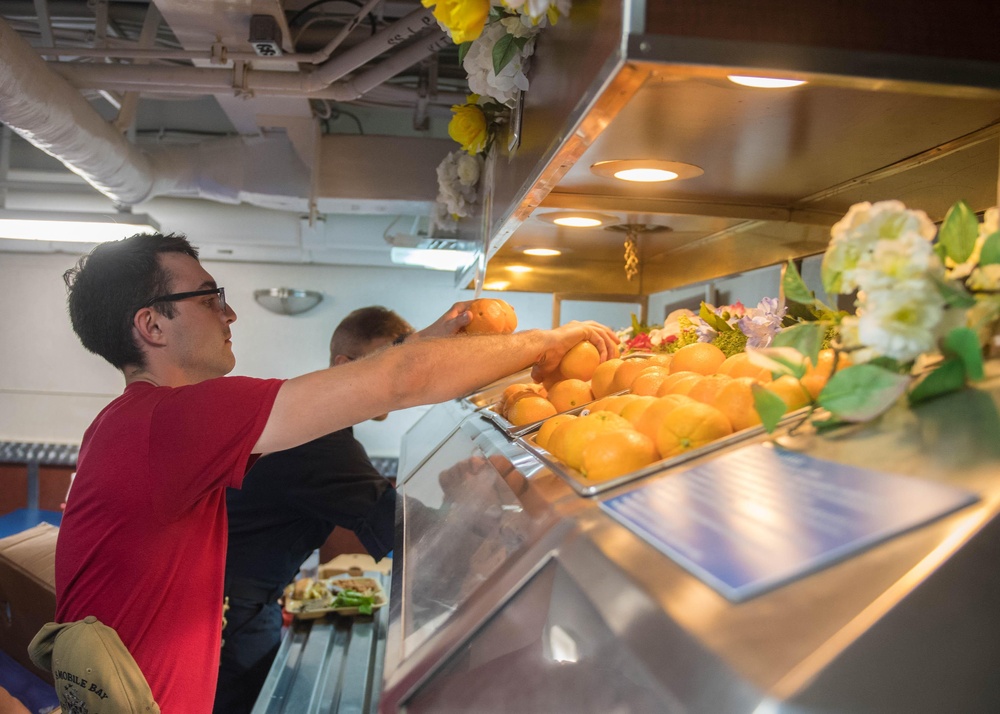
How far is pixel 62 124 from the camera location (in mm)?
Result: 3404

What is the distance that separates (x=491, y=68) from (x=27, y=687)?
116 inches

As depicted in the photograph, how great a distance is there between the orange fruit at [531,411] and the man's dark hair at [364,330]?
1.81 m

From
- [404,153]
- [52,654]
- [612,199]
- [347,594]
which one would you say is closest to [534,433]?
[612,199]

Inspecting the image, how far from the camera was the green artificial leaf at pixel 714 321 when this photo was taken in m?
1.80

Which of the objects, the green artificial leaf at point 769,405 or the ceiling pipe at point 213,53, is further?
the ceiling pipe at point 213,53

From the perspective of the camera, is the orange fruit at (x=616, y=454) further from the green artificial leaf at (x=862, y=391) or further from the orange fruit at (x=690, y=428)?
the green artificial leaf at (x=862, y=391)

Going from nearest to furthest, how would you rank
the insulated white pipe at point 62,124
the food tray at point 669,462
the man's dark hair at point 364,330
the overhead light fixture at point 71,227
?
1. the food tray at point 669,462
2. the insulated white pipe at point 62,124
3. the man's dark hair at point 364,330
4. the overhead light fixture at point 71,227

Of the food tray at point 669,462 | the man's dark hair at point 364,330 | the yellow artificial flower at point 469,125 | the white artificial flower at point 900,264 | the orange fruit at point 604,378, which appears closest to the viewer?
the white artificial flower at point 900,264

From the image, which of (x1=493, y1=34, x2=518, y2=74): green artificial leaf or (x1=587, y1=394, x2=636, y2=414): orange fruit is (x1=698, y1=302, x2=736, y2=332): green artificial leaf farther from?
(x1=493, y1=34, x2=518, y2=74): green artificial leaf

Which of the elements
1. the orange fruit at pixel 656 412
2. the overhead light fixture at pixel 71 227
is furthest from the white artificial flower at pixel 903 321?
the overhead light fixture at pixel 71 227

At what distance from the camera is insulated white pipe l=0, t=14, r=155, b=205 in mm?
2900

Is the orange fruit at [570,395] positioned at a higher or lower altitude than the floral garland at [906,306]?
lower

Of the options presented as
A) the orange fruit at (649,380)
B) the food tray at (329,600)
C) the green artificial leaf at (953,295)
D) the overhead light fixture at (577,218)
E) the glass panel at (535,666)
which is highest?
the overhead light fixture at (577,218)

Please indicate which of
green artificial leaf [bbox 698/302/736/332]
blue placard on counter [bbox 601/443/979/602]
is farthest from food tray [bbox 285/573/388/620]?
blue placard on counter [bbox 601/443/979/602]
